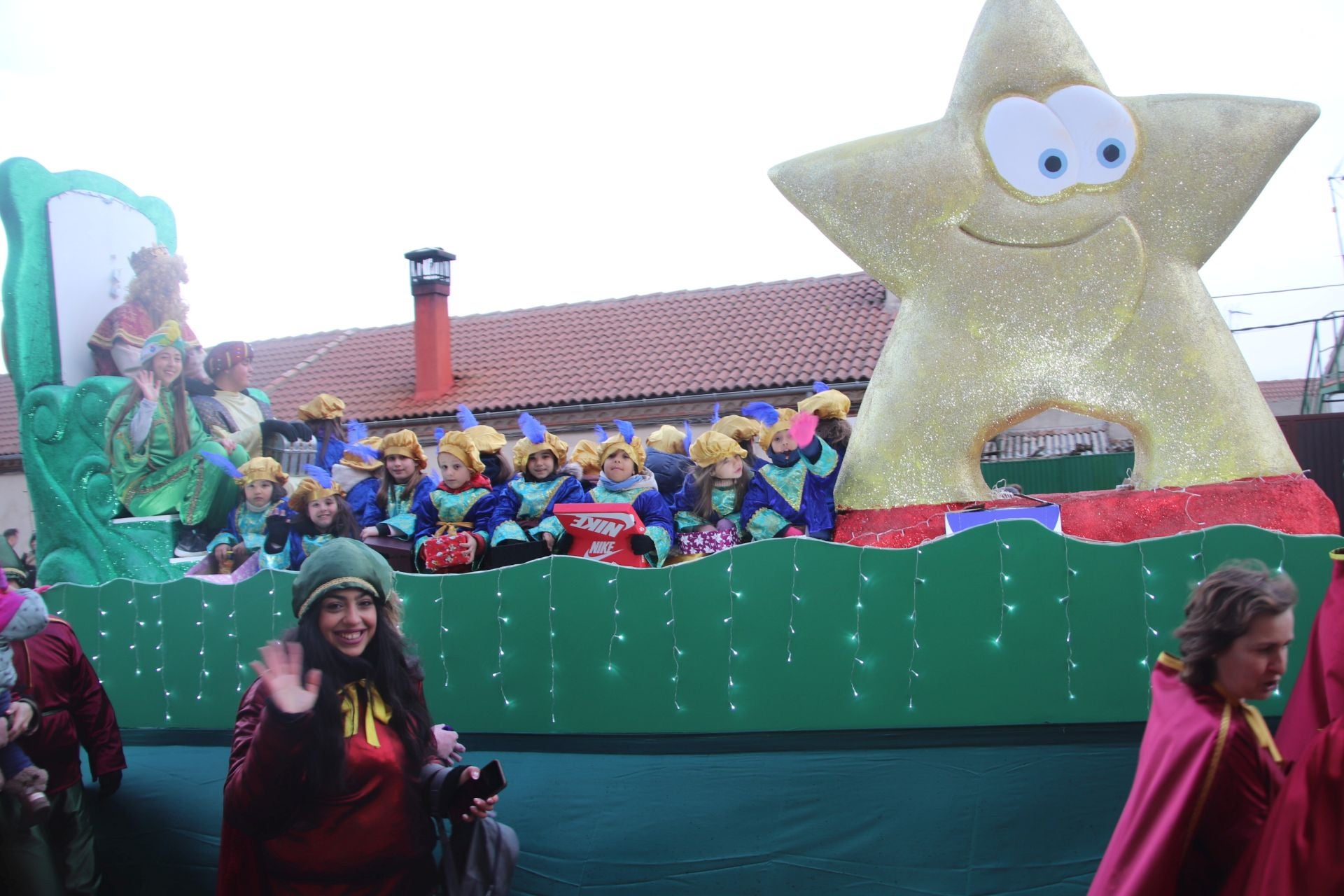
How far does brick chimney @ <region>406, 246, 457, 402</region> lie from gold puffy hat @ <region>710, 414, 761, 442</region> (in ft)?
40.0

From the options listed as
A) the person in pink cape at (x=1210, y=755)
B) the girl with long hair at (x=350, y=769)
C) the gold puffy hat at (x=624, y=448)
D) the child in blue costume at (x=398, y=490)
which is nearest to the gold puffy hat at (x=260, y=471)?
the child in blue costume at (x=398, y=490)

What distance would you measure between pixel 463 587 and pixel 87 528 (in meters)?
3.46

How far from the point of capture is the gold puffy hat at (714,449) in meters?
5.42

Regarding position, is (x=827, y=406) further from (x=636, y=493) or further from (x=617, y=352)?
(x=617, y=352)

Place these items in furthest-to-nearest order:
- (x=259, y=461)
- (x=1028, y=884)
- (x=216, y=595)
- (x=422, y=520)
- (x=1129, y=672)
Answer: (x=259, y=461), (x=422, y=520), (x=216, y=595), (x=1129, y=672), (x=1028, y=884)

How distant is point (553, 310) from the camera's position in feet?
66.2

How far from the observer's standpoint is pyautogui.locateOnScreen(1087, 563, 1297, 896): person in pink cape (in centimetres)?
222

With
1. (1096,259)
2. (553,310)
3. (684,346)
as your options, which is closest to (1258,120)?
(1096,259)

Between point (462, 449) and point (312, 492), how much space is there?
0.80 metres

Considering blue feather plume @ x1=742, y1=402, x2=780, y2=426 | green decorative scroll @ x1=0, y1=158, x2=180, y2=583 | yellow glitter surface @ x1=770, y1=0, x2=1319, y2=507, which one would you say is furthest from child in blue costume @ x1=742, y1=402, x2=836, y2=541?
green decorative scroll @ x1=0, y1=158, x2=180, y2=583

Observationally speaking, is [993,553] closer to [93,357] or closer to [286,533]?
[286,533]

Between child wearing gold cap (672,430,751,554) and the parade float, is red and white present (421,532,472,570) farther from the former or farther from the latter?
child wearing gold cap (672,430,751,554)

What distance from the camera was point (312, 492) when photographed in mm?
5863

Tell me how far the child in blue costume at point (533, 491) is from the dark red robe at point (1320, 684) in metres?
3.53
